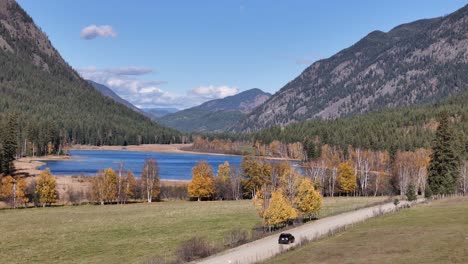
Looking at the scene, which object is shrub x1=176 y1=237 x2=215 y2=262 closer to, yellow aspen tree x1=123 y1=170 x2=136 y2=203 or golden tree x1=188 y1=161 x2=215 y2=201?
yellow aspen tree x1=123 y1=170 x2=136 y2=203

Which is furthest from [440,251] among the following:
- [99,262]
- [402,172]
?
[402,172]

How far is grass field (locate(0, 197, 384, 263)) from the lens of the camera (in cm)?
5600

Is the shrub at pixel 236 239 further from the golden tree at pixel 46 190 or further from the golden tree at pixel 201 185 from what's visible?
the golden tree at pixel 201 185

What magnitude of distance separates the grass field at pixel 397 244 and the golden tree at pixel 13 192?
262ft

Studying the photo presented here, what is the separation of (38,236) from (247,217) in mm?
36276

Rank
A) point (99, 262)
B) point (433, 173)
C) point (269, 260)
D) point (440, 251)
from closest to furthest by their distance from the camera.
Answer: point (440, 251) → point (269, 260) → point (99, 262) → point (433, 173)

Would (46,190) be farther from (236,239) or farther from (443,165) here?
(443,165)

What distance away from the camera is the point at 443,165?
103375mm

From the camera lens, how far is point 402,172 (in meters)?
140

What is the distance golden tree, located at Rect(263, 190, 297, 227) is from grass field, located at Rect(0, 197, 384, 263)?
7034mm

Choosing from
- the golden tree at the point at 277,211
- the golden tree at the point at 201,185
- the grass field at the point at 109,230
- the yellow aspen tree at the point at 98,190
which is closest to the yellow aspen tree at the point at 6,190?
the grass field at the point at 109,230

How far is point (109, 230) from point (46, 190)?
4273 cm

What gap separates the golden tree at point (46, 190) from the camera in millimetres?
108812

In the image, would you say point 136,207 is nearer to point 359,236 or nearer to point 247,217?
point 247,217
